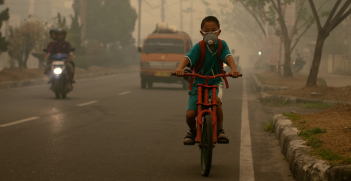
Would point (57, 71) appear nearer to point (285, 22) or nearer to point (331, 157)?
point (331, 157)

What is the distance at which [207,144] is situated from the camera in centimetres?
576

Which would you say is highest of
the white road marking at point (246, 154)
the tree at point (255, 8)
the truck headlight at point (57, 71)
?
the tree at point (255, 8)

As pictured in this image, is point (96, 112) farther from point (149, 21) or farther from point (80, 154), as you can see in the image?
point (149, 21)

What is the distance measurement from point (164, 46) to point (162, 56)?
0.82 metres

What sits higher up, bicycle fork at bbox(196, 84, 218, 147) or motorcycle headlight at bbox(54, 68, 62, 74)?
motorcycle headlight at bbox(54, 68, 62, 74)

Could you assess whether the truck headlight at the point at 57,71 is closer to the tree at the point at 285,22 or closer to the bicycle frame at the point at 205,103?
the bicycle frame at the point at 205,103

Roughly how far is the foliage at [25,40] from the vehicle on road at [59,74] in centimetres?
1101

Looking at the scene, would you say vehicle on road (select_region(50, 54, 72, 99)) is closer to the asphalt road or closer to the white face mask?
the asphalt road

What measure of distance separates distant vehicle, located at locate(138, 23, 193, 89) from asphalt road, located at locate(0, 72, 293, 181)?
23.9 feet

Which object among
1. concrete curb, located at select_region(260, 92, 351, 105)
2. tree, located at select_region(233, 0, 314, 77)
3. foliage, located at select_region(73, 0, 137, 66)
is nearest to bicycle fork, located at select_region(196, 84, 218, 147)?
concrete curb, located at select_region(260, 92, 351, 105)

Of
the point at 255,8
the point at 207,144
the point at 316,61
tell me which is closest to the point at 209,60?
the point at 207,144

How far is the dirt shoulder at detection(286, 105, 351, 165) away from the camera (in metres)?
5.72

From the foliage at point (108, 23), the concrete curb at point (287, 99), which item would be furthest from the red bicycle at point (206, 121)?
the foliage at point (108, 23)

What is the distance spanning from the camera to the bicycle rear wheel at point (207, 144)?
5716 mm
